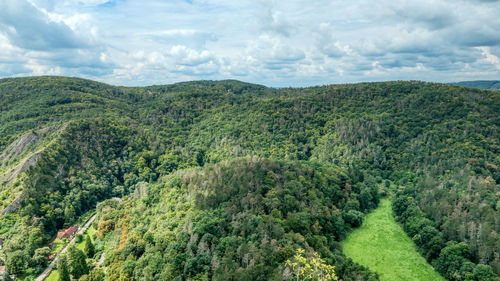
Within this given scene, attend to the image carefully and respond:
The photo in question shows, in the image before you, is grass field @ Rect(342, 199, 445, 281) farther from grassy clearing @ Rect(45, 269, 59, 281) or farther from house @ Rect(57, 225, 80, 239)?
house @ Rect(57, 225, 80, 239)

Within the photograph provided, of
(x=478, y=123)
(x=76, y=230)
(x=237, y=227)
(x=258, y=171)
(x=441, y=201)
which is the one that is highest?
(x=478, y=123)

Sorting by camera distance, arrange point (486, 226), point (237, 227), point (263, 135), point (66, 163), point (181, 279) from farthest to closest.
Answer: point (263, 135)
point (66, 163)
point (486, 226)
point (237, 227)
point (181, 279)

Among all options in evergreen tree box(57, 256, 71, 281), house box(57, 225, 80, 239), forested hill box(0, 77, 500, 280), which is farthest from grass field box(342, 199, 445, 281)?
house box(57, 225, 80, 239)

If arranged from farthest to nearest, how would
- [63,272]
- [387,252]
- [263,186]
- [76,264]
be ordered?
[263,186]
[387,252]
[76,264]
[63,272]

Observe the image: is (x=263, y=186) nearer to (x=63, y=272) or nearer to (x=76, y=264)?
(x=76, y=264)

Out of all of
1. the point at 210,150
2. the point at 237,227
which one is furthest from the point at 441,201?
the point at 210,150

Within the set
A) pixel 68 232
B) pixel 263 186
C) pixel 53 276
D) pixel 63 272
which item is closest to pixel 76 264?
pixel 63 272

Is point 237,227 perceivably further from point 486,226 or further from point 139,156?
point 139,156
